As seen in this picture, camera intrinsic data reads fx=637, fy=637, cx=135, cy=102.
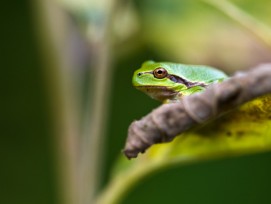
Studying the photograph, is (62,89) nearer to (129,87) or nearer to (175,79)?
(175,79)

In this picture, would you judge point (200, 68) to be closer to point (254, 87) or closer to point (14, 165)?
point (254, 87)

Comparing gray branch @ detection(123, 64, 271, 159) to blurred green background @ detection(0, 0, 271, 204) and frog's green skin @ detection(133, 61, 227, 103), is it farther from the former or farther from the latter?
blurred green background @ detection(0, 0, 271, 204)

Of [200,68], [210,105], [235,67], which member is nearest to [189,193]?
[235,67]

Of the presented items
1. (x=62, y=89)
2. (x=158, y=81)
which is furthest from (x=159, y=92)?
(x=62, y=89)

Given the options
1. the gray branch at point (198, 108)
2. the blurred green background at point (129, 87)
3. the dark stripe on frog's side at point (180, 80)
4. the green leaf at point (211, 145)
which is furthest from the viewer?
the blurred green background at point (129, 87)

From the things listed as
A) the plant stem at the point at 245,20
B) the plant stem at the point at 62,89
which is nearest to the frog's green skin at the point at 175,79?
the plant stem at the point at 245,20

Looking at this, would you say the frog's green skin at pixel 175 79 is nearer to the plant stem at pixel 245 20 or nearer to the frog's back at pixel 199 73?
the frog's back at pixel 199 73
